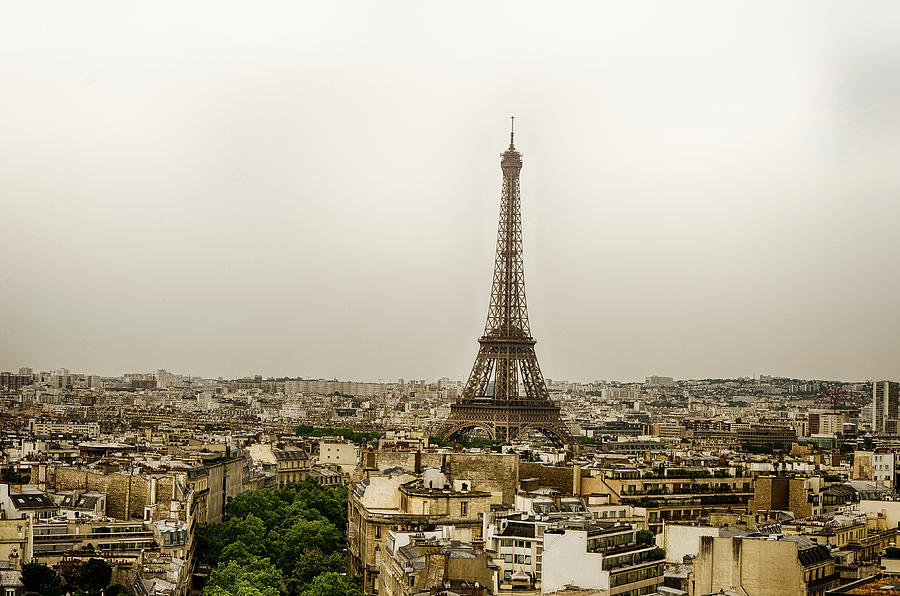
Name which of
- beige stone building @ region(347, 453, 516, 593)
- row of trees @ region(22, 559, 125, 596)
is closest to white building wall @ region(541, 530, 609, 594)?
beige stone building @ region(347, 453, 516, 593)

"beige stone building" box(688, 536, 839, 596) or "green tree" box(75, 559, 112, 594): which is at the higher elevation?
"beige stone building" box(688, 536, 839, 596)

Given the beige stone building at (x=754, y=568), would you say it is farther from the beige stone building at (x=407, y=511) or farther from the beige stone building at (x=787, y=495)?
the beige stone building at (x=787, y=495)

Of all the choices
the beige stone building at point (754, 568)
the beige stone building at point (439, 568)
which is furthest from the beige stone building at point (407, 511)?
the beige stone building at point (754, 568)

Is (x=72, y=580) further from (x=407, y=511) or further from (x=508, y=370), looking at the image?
(x=508, y=370)

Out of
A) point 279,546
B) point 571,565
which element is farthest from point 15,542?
point 279,546

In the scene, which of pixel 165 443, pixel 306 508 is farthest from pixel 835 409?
pixel 306 508

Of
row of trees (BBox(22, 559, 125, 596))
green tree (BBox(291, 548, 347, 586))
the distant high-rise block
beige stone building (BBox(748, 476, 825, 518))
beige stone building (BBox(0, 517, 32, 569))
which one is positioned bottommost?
green tree (BBox(291, 548, 347, 586))

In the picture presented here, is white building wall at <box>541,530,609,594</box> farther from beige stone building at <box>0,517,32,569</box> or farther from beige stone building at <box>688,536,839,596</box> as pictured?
beige stone building at <box>0,517,32,569</box>
